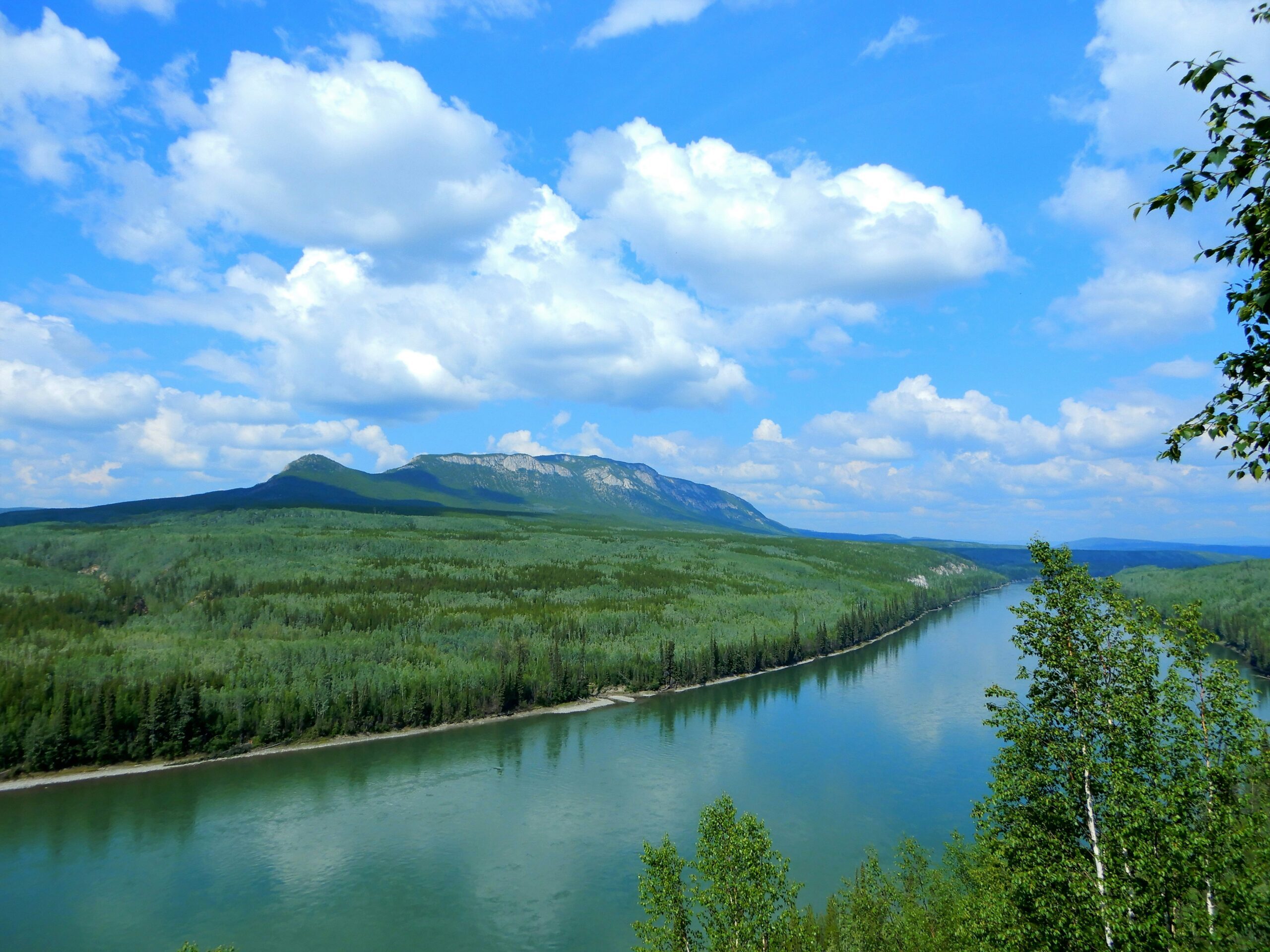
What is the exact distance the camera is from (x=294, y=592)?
154250 mm

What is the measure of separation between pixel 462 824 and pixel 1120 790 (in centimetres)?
5992

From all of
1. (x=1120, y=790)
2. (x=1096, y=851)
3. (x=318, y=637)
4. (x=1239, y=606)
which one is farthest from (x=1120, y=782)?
(x=1239, y=606)

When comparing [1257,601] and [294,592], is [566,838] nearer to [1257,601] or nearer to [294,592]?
[294,592]

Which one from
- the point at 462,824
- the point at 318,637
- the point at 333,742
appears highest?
the point at 318,637

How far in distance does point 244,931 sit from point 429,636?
80.2 meters

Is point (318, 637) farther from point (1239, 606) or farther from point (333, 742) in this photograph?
point (1239, 606)

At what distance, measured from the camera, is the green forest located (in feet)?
279

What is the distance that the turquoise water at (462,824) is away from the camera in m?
46.6

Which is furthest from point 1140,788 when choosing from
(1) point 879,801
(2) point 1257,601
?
(2) point 1257,601

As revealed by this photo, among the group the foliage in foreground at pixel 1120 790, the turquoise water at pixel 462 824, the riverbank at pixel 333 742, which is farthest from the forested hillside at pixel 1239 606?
the foliage in foreground at pixel 1120 790

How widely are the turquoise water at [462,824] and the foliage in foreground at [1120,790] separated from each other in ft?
118

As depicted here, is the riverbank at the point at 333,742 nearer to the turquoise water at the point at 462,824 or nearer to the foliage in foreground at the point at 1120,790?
the turquoise water at the point at 462,824

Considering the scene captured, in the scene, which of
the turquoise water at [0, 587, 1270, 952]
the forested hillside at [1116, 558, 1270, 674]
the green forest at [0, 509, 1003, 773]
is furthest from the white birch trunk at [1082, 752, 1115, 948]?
the forested hillside at [1116, 558, 1270, 674]

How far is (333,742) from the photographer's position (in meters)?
90.0
